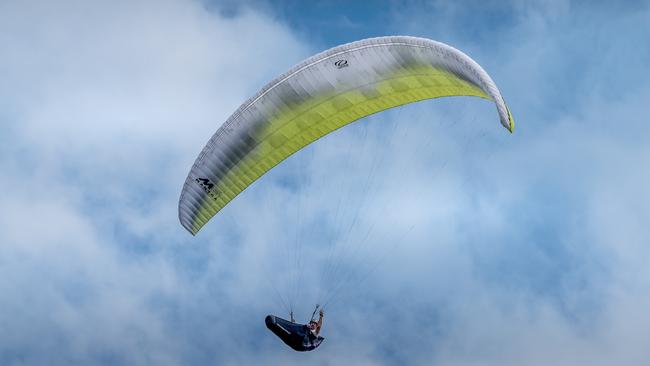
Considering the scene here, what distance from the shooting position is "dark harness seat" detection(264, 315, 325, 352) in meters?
35.5

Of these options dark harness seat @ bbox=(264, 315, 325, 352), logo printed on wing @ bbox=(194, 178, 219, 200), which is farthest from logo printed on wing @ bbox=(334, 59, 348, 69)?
dark harness seat @ bbox=(264, 315, 325, 352)

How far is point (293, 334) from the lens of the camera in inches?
1399

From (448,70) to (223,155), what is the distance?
9.62m

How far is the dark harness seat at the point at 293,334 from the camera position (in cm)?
3553

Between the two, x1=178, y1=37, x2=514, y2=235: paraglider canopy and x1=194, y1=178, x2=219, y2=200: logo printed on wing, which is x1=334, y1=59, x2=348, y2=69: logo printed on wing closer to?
x1=178, y1=37, x2=514, y2=235: paraglider canopy

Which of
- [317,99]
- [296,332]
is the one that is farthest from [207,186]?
[296,332]

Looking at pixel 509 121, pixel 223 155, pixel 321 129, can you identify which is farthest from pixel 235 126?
pixel 509 121

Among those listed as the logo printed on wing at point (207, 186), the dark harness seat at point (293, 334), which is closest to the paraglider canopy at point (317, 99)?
the logo printed on wing at point (207, 186)

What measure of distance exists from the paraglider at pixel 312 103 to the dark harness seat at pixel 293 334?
0.04m

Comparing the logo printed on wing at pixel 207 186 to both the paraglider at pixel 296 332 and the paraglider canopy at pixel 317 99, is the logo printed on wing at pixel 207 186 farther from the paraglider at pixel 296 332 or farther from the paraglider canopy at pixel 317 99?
the paraglider at pixel 296 332

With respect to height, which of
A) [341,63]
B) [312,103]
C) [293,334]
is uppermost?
[341,63]

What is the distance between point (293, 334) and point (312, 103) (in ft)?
30.1

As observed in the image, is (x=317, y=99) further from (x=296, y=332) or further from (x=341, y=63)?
(x=296, y=332)

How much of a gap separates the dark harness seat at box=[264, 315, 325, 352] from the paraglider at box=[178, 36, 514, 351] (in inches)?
1.6
